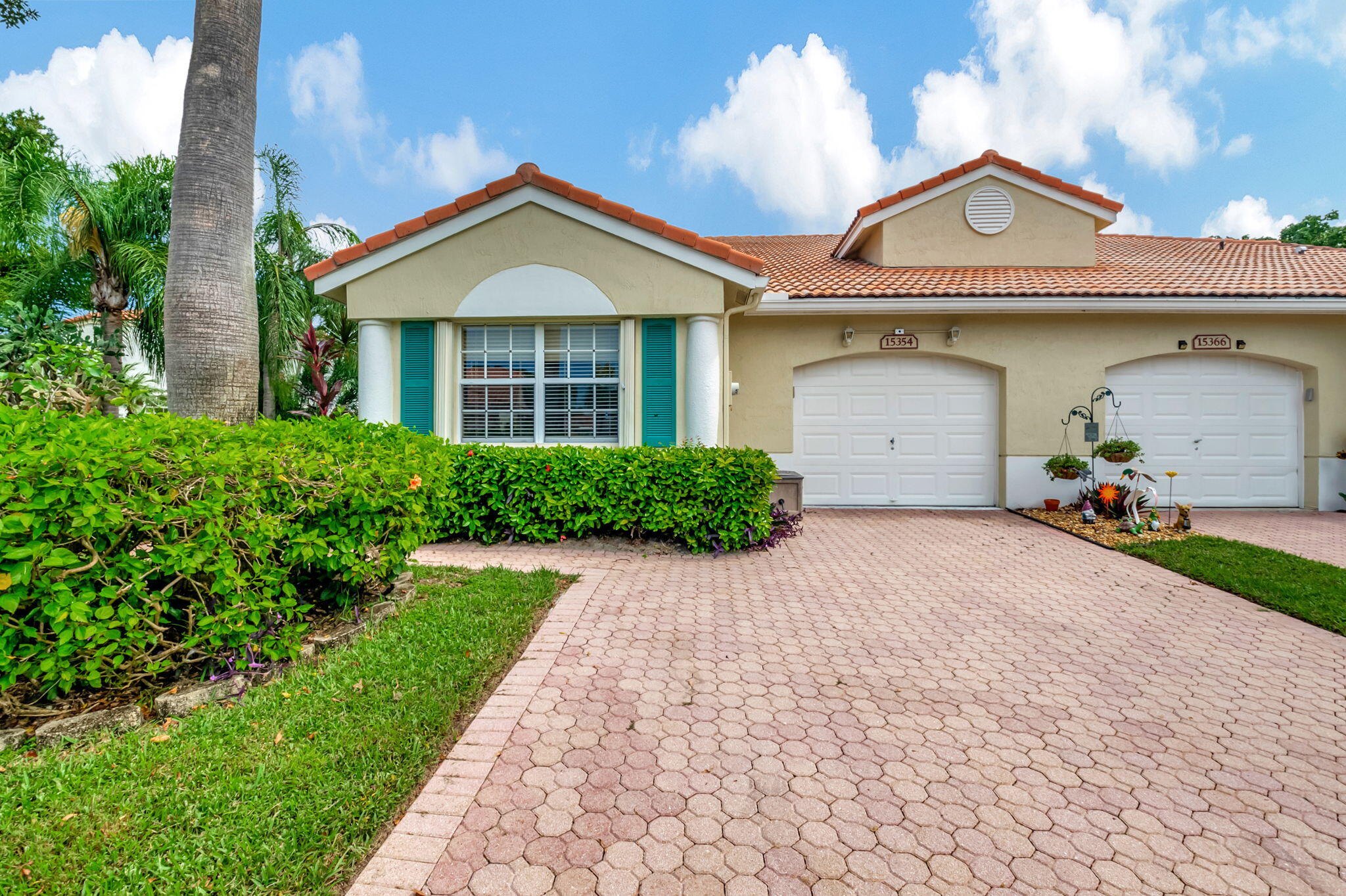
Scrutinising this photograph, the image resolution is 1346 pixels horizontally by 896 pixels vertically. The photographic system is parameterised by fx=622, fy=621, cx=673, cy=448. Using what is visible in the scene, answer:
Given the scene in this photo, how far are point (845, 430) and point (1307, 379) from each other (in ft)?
26.4

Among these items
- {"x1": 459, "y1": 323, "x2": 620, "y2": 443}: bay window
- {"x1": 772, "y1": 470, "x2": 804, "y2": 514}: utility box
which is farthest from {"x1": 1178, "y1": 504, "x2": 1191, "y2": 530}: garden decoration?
{"x1": 459, "y1": 323, "x2": 620, "y2": 443}: bay window

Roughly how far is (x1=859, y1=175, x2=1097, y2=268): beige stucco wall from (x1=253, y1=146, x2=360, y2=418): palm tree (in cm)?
1322

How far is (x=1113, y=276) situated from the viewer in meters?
11.3

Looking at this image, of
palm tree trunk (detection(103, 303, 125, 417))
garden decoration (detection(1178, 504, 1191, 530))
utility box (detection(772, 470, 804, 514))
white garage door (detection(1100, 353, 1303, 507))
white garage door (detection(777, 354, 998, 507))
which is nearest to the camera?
garden decoration (detection(1178, 504, 1191, 530))

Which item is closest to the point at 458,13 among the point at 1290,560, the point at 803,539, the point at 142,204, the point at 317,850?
the point at 142,204

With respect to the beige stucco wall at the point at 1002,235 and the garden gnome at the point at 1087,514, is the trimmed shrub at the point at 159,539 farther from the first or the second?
the beige stucco wall at the point at 1002,235

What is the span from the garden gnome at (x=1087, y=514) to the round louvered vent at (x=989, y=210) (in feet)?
19.0

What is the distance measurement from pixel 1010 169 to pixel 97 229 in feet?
59.1

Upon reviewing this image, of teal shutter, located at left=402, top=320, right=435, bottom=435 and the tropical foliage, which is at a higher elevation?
the tropical foliage

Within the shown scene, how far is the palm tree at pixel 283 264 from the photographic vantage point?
563 inches

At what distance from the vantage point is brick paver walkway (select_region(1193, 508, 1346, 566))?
7754 millimetres

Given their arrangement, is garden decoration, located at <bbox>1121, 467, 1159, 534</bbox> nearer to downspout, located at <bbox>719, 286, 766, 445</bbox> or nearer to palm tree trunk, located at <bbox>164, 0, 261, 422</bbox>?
downspout, located at <bbox>719, 286, 766, 445</bbox>

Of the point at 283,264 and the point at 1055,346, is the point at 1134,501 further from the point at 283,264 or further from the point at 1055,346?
the point at 283,264

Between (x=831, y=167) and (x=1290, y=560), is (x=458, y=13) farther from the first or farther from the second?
(x=1290, y=560)
